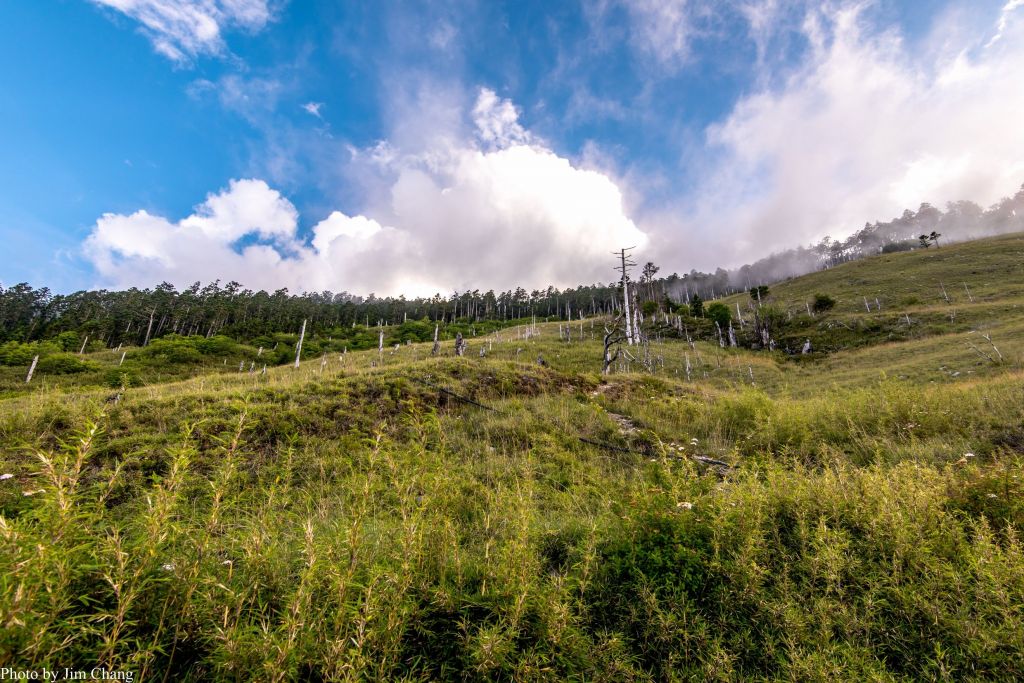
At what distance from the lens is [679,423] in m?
10.7

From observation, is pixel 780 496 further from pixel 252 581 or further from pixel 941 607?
pixel 252 581

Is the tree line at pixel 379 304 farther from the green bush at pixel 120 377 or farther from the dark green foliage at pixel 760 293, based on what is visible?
the green bush at pixel 120 377

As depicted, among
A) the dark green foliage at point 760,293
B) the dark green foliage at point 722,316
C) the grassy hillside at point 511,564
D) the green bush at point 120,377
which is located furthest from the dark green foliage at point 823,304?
the green bush at point 120,377

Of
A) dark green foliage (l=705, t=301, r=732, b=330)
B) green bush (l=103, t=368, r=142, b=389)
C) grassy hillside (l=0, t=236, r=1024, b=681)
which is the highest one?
dark green foliage (l=705, t=301, r=732, b=330)

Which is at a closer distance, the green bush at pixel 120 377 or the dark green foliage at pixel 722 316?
the green bush at pixel 120 377

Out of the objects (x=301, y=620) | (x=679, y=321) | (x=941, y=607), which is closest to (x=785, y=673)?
(x=941, y=607)

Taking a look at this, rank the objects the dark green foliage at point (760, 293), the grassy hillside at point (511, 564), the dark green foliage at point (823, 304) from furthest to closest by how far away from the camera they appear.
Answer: the dark green foliage at point (760, 293), the dark green foliage at point (823, 304), the grassy hillside at point (511, 564)

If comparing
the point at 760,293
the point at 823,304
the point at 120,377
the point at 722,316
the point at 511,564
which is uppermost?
the point at 760,293

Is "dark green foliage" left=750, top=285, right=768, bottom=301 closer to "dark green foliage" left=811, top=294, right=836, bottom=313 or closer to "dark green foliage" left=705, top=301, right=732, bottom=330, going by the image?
"dark green foliage" left=811, top=294, right=836, bottom=313

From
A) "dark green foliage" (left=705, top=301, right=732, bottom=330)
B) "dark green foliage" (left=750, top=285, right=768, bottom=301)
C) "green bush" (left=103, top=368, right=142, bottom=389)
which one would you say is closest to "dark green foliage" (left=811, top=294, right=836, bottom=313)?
"dark green foliage" (left=705, top=301, right=732, bottom=330)

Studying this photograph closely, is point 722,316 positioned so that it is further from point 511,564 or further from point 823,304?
point 511,564

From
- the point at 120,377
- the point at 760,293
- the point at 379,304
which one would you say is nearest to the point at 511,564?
the point at 120,377

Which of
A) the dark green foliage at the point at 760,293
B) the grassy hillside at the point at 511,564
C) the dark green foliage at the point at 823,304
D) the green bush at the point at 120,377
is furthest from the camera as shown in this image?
the dark green foliage at the point at 760,293

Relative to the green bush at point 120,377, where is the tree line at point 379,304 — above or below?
above
